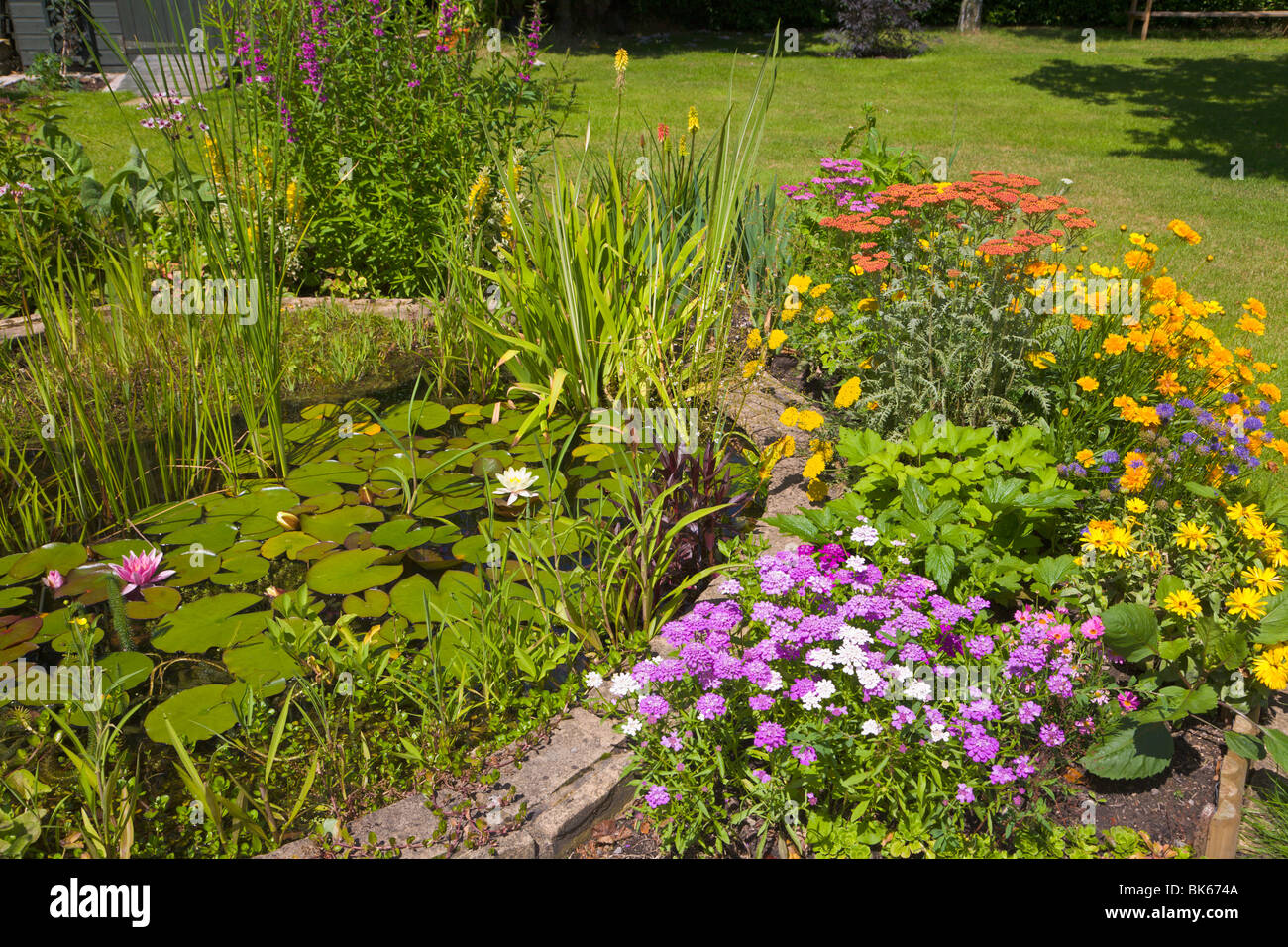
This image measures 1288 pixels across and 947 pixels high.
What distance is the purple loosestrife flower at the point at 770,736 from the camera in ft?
5.47

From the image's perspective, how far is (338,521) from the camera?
9.14 ft

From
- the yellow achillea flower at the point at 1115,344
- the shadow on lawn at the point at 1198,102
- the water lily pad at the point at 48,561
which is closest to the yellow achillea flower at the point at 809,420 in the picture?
the yellow achillea flower at the point at 1115,344

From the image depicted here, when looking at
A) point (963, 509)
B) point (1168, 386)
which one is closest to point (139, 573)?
point (963, 509)

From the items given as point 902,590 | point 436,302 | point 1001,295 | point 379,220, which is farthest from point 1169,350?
point 379,220

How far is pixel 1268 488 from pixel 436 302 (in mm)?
3024

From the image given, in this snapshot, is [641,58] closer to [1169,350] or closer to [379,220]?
[379,220]

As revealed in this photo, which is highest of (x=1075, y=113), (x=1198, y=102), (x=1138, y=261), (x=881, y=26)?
(x=881, y=26)

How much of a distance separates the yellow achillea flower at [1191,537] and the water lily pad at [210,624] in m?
2.31

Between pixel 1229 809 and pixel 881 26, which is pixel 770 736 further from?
pixel 881 26

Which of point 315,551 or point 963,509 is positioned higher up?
point 963,509

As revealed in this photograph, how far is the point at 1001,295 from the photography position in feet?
9.11

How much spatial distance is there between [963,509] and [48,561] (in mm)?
2534

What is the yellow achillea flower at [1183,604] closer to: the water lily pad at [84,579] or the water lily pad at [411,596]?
the water lily pad at [411,596]

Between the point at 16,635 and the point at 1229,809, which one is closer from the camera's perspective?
the point at 1229,809
